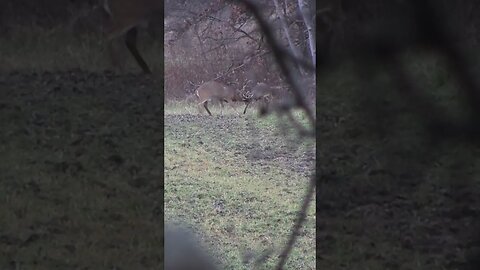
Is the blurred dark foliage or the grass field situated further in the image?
the grass field

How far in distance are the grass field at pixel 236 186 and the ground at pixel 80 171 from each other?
0.08 metres

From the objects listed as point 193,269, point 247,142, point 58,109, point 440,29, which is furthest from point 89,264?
point 440,29

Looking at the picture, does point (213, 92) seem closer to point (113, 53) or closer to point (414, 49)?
point (113, 53)

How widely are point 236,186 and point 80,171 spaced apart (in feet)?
1.26

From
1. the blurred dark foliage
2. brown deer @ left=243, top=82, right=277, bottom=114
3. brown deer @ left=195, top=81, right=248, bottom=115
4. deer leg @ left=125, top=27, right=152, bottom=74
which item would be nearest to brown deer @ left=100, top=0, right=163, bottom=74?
deer leg @ left=125, top=27, right=152, bottom=74

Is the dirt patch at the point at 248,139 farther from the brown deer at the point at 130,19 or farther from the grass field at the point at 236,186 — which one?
the brown deer at the point at 130,19

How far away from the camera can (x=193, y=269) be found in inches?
57.4

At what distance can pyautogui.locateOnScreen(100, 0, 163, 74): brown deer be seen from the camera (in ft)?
4.41

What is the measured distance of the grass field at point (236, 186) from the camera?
1.41 m

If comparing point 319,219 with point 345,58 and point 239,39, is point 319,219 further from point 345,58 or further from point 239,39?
point 239,39

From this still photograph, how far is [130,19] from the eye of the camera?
1354 millimetres

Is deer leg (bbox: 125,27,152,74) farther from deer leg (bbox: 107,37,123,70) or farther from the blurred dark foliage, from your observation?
the blurred dark foliage

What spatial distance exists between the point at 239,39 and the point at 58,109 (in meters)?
0.48

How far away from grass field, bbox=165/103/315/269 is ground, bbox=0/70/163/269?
78mm
